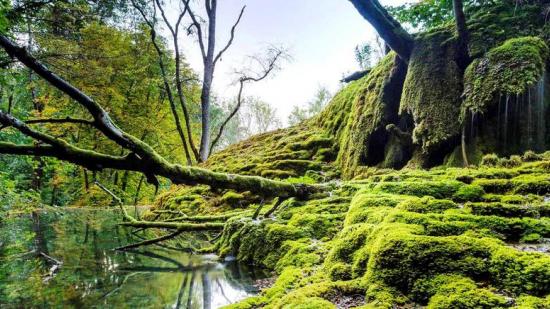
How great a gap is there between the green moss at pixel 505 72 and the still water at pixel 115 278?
5.29 metres

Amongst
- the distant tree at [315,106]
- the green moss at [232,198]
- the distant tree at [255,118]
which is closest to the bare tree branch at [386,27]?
the green moss at [232,198]

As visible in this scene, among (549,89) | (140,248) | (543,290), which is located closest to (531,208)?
(543,290)

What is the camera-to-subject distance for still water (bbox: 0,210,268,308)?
418cm

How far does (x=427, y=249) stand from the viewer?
2.82m

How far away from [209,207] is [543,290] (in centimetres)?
914

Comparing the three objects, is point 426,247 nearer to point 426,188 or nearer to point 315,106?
point 426,188

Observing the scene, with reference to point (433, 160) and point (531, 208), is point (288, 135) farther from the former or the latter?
point (531, 208)

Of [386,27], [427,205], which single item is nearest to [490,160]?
[427,205]

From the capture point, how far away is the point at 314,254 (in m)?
4.39

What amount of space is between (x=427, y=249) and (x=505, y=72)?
206 inches

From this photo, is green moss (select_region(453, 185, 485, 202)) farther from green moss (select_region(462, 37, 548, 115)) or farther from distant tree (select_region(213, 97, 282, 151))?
distant tree (select_region(213, 97, 282, 151))

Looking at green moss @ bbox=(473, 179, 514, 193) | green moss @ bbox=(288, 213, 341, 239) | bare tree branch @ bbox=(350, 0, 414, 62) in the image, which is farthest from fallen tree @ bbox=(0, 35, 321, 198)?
bare tree branch @ bbox=(350, 0, 414, 62)

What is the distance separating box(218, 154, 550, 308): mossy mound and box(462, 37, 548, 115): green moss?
1427mm

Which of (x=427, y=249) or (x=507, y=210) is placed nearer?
(x=427, y=249)
